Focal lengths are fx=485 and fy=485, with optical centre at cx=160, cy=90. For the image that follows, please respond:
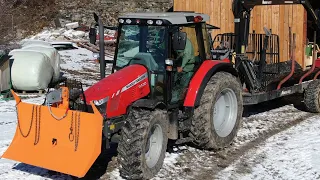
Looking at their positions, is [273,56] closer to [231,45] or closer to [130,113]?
[231,45]

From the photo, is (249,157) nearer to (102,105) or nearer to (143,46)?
(143,46)

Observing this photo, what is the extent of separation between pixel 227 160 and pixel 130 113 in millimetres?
1935

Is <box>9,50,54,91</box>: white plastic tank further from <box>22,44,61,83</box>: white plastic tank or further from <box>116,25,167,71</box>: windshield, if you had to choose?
<box>116,25,167,71</box>: windshield

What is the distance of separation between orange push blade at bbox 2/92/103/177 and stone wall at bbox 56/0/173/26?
21.4 meters

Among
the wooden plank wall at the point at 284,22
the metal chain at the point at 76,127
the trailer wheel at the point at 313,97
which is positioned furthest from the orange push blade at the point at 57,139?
the wooden plank wall at the point at 284,22

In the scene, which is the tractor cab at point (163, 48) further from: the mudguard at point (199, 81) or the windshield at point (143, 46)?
the mudguard at point (199, 81)

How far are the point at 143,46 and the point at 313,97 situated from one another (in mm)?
4959

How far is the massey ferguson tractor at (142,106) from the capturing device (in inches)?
228

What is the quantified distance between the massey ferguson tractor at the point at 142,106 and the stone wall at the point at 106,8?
19.2 metres

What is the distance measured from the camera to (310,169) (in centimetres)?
682

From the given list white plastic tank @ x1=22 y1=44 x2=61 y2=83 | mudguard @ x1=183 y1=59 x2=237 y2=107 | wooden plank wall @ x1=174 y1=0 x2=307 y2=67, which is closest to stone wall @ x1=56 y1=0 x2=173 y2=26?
white plastic tank @ x1=22 y1=44 x2=61 y2=83

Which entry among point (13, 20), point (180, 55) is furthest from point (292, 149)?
point (13, 20)

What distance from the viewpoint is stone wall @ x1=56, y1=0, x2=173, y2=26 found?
2714cm

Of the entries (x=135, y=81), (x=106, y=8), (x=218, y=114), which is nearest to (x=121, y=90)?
(x=135, y=81)
